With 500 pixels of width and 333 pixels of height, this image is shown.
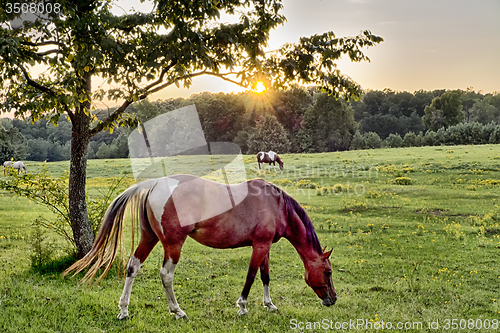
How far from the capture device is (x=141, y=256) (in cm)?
548

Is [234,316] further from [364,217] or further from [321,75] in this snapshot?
[364,217]

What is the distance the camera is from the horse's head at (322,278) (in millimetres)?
5664

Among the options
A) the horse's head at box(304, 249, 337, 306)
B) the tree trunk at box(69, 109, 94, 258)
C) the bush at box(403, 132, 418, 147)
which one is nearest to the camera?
the horse's head at box(304, 249, 337, 306)

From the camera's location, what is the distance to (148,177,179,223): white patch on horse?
5.41 metres

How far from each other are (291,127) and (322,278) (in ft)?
213

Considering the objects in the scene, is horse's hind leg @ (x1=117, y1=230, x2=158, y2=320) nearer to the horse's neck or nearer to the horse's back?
the horse's back

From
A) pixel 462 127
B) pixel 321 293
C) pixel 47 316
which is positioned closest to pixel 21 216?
pixel 47 316

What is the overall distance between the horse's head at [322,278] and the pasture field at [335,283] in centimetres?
35

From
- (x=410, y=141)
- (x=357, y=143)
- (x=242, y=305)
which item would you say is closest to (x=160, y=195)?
(x=242, y=305)

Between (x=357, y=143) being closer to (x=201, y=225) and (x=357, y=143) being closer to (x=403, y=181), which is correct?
(x=403, y=181)

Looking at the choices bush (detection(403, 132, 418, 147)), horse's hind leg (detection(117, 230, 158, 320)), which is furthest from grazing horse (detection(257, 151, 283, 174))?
bush (detection(403, 132, 418, 147))

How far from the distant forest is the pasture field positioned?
1446 inches

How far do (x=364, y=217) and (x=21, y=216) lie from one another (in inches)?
559

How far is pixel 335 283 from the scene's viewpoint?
7.56 m
